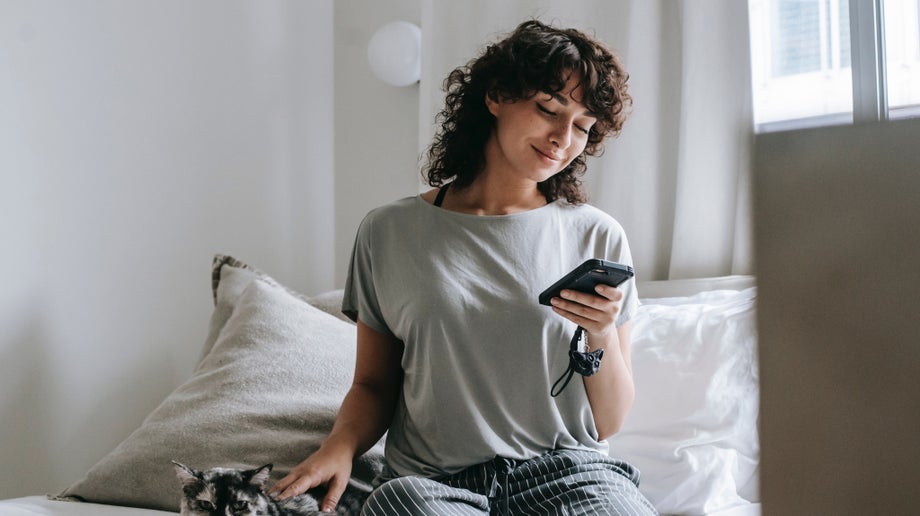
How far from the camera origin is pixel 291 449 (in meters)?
1.45

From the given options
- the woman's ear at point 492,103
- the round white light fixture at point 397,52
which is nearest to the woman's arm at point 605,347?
the woman's ear at point 492,103

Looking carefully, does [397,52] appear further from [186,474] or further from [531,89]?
[186,474]

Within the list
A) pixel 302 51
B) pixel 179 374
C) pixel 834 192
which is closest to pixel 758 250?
pixel 834 192

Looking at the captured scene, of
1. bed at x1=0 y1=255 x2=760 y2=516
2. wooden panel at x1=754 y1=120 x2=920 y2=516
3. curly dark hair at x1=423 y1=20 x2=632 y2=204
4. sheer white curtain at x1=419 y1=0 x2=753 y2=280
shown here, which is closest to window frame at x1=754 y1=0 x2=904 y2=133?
sheer white curtain at x1=419 y1=0 x2=753 y2=280

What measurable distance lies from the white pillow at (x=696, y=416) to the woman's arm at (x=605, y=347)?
181mm

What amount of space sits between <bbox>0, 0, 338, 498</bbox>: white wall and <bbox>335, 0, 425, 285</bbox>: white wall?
0.39ft

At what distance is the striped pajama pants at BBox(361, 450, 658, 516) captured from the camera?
111 cm

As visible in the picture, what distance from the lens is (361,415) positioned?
1.35 metres

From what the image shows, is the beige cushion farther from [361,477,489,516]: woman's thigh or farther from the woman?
[361,477,489,516]: woman's thigh

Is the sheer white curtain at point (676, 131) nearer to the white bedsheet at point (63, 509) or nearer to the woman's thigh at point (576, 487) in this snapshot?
the woman's thigh at point (576, 487)

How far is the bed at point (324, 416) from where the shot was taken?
4.72 ft

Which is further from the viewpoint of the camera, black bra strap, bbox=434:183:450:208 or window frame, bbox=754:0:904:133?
window frame, bbox=754:0:904:133

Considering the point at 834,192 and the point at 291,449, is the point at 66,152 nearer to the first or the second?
the point at 291,449

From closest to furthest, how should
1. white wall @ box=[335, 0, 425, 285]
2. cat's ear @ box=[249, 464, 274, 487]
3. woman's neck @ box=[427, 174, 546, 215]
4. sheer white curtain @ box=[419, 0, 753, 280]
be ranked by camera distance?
cat's ear @ box=[249, 464, 274, 487] < woman's neck @ box=[427, 174, 546, 215] < sheer white curtain @ box=[419, 0, 753, 280] < white wall @ box=[335, 0, 425, 285]
